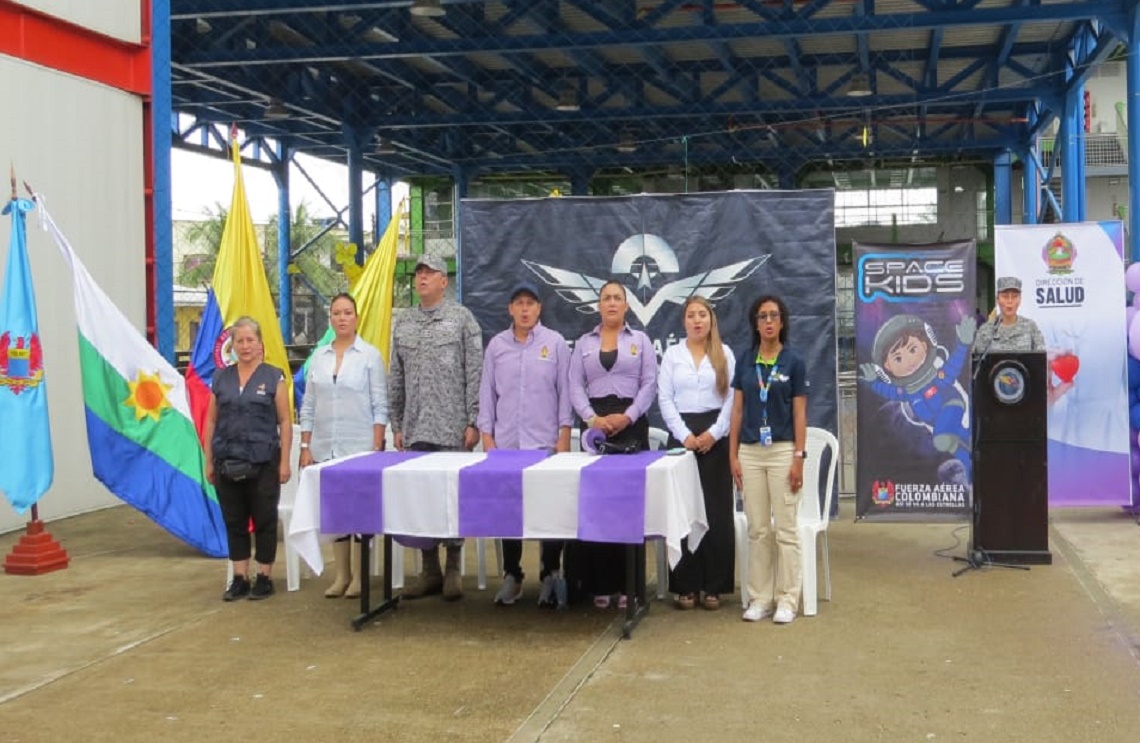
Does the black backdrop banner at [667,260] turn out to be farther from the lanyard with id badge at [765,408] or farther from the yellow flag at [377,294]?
the lanyard with id badge at [765,408]

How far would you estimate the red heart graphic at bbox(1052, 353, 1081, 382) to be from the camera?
8.91 m

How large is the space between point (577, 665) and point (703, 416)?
4.98 feet

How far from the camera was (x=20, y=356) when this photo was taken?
25.4ft

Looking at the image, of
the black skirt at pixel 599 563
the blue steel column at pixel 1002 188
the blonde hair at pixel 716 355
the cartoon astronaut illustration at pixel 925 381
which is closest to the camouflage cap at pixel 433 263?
the black skirt at pixel 599 563

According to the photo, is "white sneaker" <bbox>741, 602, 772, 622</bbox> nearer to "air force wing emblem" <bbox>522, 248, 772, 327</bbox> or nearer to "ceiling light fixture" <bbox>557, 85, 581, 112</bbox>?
"air force wing emblem" <bbox>522, 248, 772, 327</bbox>

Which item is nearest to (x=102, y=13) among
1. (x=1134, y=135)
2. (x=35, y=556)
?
(x=35, y=556)

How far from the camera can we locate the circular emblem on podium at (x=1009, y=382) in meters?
7.35

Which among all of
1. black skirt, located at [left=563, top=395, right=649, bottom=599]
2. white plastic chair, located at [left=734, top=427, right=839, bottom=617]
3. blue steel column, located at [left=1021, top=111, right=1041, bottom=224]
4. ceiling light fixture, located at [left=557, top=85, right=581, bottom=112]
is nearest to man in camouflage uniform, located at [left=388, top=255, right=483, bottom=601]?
black skirt, located at [left=563, top=395, right=649, bottom=599]

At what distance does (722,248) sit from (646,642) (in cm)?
318

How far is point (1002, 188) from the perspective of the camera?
29594 mm

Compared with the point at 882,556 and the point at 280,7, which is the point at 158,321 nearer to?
the point at 882,556

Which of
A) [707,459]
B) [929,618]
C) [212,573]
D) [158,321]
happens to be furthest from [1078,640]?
[158,321]

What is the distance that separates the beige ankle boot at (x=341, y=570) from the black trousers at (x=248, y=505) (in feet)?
1.18

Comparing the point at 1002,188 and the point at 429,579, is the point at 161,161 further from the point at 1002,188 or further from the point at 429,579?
the point at 1002,188
